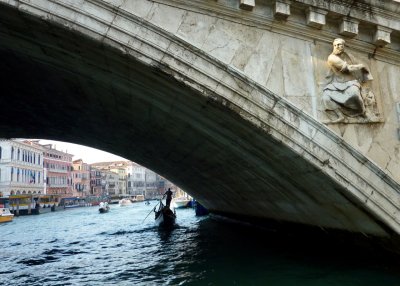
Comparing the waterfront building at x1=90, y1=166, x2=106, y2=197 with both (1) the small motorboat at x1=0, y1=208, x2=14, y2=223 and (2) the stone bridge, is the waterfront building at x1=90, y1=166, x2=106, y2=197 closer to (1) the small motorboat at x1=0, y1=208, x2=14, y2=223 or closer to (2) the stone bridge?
(1) the small motorboat at x1=0, y1=208, x2=14, y2=223

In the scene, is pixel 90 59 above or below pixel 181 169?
above

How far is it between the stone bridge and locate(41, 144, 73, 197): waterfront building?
5632cm

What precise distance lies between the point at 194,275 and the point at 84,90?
4220 millimetres

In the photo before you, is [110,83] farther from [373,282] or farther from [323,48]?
[373,282]

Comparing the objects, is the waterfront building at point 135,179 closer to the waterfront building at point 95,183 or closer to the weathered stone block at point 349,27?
the waterfront building at point 95,183

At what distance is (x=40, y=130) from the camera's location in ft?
37.9

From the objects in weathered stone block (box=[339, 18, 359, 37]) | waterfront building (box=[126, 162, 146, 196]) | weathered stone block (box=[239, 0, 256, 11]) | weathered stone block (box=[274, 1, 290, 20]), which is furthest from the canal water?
waterfront building (box=[126, 162, 146, 196])

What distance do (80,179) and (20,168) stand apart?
2784 centimetres

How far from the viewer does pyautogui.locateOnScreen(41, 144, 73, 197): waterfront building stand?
59531mm

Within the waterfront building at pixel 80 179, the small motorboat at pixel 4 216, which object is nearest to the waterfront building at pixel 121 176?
the waterfront building at pixel 80 179

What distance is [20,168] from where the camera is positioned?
48.5 metres

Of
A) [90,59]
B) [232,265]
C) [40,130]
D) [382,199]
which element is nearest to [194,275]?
[232,265]

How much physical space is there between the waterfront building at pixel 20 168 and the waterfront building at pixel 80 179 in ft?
A: 57.8

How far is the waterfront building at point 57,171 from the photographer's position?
59.5 metres
